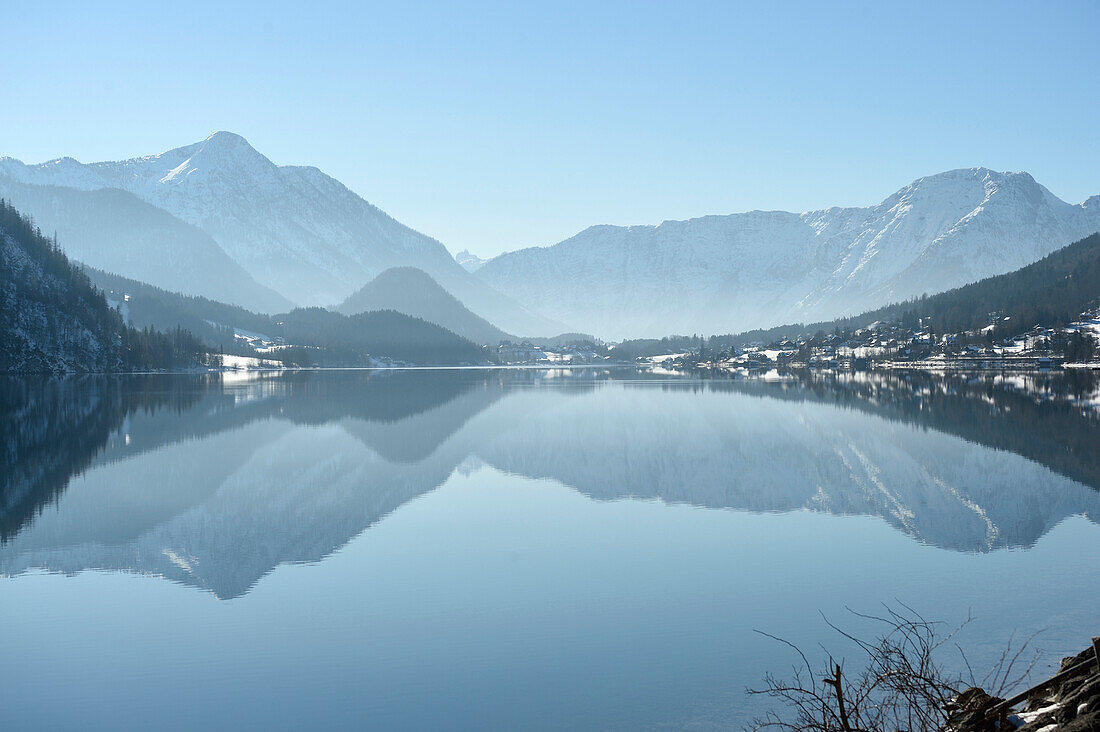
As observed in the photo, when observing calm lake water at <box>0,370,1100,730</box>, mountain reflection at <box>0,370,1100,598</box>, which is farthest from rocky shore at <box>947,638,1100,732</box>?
mountain reflection at <box>0,370,1100,598</box>

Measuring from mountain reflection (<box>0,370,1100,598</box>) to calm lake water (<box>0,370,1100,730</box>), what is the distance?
27 centimetres

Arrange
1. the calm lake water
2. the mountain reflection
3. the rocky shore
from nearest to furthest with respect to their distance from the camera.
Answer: the rocky shore, the calm lake water, the mountain reflection

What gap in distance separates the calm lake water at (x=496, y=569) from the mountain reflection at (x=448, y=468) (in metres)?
0.27

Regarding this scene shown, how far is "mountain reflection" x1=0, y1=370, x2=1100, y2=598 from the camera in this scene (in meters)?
28.0

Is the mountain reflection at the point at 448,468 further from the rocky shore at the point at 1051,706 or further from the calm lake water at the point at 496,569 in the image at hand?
the rocky shore at the point at 1051,706

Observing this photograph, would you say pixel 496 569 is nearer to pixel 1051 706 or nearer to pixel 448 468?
pixel 1051 706

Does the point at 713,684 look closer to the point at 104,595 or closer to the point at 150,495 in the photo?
the point at 104,595

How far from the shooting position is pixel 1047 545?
84.6ft

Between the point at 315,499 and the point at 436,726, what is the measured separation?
23658 millimetres

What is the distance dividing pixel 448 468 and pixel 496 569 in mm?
22084

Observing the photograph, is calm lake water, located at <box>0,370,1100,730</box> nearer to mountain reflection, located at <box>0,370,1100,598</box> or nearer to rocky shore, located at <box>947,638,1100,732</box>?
mountain reflection, located at <box>0,370,1100,598</box>

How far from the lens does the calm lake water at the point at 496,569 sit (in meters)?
15.2

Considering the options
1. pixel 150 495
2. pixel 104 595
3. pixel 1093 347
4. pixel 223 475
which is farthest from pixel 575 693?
pixel 1093 347

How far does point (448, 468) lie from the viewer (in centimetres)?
4556
